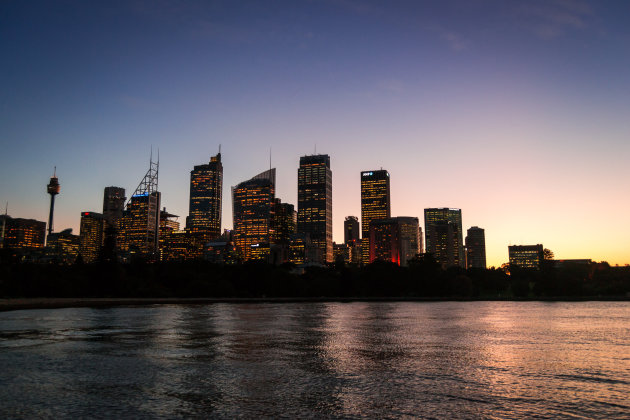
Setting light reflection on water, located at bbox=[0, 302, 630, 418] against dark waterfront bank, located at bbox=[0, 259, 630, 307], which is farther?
dark waterfront bank, located at bbox=[0, 259, 630, 307]

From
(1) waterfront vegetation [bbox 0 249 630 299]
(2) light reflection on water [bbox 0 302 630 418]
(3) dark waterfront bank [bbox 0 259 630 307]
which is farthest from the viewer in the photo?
(1) waterfront vegetation [bbox 0 249 630 299]

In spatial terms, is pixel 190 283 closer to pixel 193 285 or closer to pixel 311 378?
pixel 193 285

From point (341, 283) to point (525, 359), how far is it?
6907 inches

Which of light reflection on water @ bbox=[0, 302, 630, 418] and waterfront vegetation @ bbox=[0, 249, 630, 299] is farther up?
waterfront vegetation @ bbox=[0, 249, 630, 299]

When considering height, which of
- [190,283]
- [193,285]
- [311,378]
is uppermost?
[190,283]

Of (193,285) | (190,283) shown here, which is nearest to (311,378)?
(193,285)

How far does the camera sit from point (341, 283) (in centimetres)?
19938

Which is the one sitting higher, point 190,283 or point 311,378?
point 190,283

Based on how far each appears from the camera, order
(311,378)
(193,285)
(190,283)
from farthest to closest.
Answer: (190,283) < (193,285) < (311,378)

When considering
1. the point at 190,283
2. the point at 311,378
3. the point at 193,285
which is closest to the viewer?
the point at 311,378

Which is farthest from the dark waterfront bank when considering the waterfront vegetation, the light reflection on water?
the light reflection on water

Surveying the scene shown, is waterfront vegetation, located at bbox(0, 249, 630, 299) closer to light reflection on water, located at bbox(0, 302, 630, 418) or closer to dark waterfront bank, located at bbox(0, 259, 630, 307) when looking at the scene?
dark waterfront bank, located at bbox(0, 259, 630, 307)

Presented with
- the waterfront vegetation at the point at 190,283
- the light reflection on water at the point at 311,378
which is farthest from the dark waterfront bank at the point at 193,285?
the light reflection on water at the point at 311,378

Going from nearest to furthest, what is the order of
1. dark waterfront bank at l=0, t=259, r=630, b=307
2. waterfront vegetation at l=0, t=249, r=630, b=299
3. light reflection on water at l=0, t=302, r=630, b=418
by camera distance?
1. light reflection on water at l=0, t=302, r=630, b=418
2. dark waterfront bank at l=0, t=259, r=630, b=307
3. waterfront vegetation at l=0, t=249, r=630, b=299
